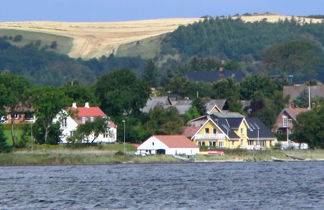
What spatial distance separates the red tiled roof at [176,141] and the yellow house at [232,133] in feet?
21.7

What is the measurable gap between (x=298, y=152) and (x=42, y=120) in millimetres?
20714

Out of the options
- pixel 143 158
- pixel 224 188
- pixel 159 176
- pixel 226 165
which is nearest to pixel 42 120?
pixel 143 158

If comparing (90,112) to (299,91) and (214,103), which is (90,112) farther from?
(299,91)

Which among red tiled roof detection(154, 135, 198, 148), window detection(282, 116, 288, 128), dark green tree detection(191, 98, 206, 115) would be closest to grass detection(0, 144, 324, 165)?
red tiled roof detection(154, 135, 198, 148)

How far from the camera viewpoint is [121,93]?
4572 inches

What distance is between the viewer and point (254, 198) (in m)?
52.1

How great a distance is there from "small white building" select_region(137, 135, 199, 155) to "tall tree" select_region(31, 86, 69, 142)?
852 cm

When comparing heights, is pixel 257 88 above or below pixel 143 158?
above

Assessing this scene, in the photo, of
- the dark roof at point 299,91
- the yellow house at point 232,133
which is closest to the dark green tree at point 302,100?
the dark roof at point 299,91


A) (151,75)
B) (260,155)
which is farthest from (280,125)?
(151,75)

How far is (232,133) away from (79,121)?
13450mm

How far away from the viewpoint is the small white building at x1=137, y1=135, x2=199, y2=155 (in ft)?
317

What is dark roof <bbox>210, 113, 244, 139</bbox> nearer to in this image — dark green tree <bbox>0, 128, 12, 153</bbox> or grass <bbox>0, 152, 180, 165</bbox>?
grass <bbox>0, 152, 180, 165</bbox>

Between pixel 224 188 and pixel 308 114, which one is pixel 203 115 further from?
pixel 224 188
